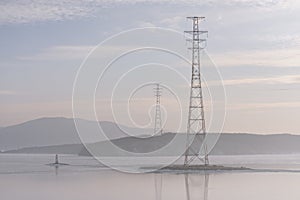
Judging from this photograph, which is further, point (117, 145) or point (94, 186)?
point (117, 145)

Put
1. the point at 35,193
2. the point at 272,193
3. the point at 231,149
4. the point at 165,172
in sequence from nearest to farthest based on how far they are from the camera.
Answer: the point at 272,193, the point at 35,193, the point at 165,172, the point at 231,149

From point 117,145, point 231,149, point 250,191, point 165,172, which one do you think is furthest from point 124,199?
point 231,149

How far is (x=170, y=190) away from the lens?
1340 inches

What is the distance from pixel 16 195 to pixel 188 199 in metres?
10.2

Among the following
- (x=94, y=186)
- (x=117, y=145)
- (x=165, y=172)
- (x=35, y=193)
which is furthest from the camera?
(x=117, y=145)

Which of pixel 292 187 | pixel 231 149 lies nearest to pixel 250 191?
pixel 292 187

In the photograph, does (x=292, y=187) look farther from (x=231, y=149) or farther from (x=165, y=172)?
(x=231, y=149)

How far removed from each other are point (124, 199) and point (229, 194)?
19.2 ft

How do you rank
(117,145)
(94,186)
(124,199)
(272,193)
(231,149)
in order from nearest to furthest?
(124,199)
(272,193)
(94,186)
(117,145)
(231,149)

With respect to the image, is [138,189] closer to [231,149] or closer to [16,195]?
[16,195]

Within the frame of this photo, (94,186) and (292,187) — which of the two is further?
(94,186)

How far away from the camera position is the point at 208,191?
3341cm

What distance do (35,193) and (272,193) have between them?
13.6 metres

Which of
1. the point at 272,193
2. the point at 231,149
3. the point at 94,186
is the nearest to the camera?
the point at 272,193
